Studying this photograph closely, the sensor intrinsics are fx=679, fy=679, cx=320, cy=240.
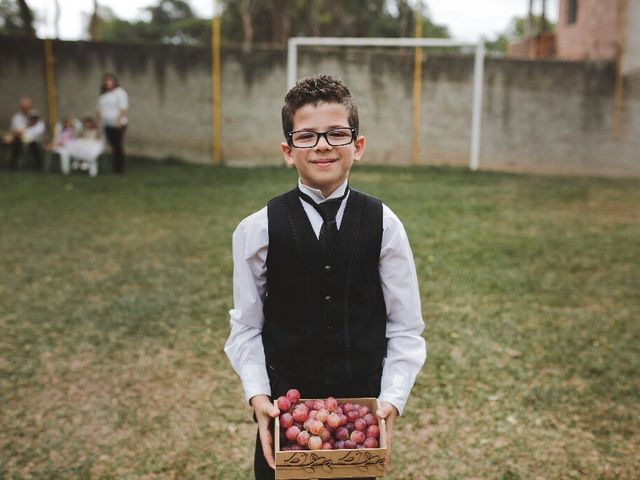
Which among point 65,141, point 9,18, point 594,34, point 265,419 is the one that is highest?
point 9,18

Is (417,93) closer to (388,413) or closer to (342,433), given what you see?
(388,413)

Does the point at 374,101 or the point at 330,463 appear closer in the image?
the point at 330,463

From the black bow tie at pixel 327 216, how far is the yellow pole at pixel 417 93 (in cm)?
1266

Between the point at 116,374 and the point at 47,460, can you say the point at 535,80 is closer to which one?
the point at 116,374

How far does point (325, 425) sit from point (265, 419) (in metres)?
0.22

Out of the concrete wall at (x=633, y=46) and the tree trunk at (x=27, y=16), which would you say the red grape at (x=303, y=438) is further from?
the tree trunk at (x=27, y=16)

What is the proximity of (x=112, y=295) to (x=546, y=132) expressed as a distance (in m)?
11.4

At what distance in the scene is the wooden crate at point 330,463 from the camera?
5.19 feet

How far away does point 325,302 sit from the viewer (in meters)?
1.86

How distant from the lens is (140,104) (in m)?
13.8

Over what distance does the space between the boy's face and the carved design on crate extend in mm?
708

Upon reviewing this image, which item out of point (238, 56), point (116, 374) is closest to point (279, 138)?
point (238, 56)

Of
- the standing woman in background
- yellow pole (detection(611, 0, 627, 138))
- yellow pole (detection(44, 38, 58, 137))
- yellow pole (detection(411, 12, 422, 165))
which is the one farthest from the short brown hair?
yellow pole (detection(611, 0, 627, 138))

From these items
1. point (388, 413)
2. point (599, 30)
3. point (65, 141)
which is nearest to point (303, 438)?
point (388, 413)
